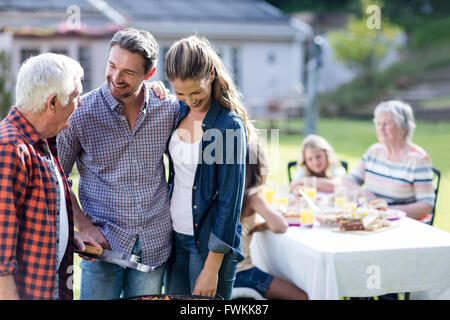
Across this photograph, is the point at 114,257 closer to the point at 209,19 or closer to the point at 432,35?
the point at 209,19

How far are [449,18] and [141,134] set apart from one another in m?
25.3

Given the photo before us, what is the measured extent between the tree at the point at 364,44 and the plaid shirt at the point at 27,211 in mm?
19000

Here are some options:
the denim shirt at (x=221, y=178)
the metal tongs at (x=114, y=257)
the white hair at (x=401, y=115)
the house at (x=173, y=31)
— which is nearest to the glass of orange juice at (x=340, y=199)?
the white hair at (x=401, y=115)

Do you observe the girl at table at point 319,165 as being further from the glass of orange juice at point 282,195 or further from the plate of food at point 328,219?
the plate of food at point 328,219

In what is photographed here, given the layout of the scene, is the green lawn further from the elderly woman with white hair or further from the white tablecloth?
the white tablecloth

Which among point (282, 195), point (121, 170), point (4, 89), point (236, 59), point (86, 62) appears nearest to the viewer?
point (121, 170)

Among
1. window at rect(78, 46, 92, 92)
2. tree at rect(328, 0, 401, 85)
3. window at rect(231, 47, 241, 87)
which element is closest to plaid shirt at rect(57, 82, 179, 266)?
window at rect(78, 46, 92, 92)

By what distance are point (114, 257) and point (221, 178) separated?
602mm

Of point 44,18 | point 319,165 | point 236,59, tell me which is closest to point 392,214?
point 319,165

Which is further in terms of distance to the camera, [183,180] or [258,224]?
[258,224]

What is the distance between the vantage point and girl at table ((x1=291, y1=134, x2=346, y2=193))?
4.66 m

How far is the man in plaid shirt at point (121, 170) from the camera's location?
2482 millimetres

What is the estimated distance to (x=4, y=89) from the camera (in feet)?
40.7
